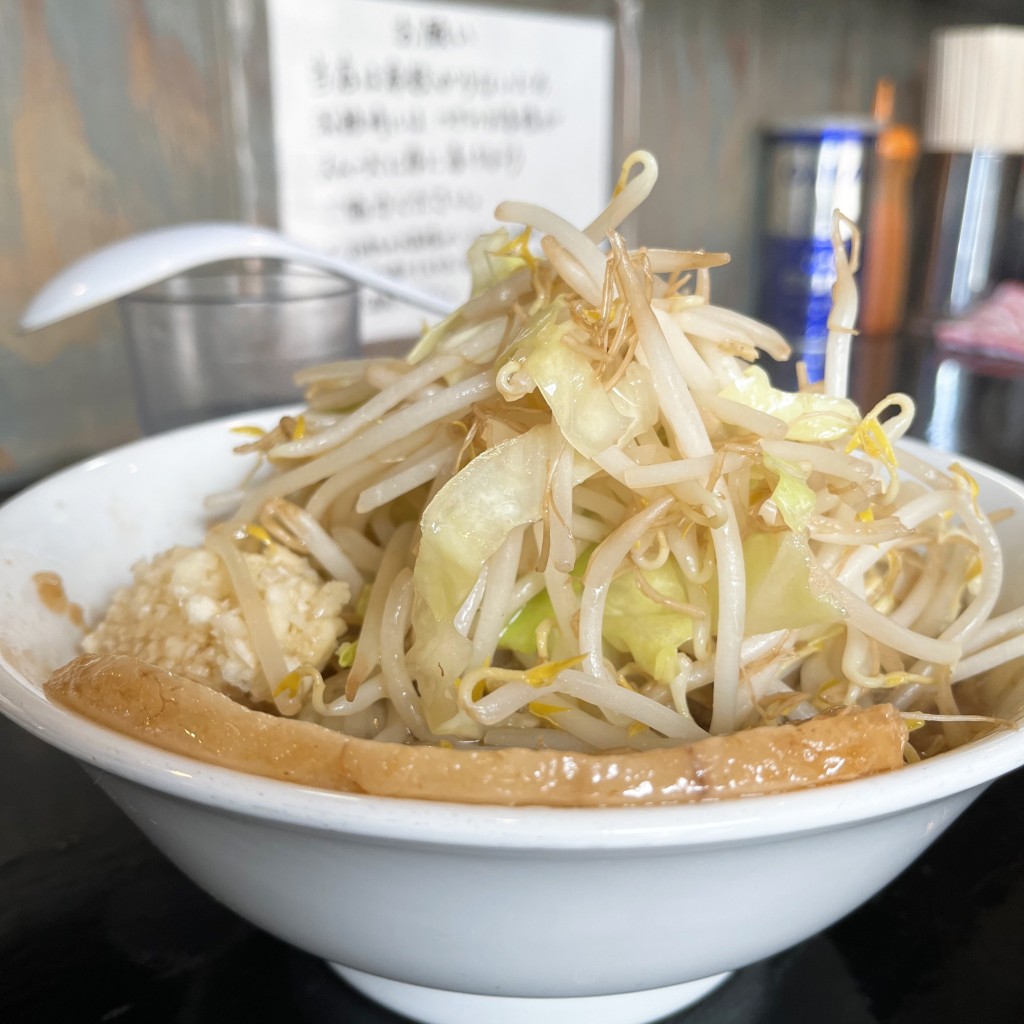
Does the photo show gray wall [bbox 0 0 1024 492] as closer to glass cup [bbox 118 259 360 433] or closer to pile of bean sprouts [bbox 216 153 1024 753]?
glass cup [bbox 118 259 360 433]

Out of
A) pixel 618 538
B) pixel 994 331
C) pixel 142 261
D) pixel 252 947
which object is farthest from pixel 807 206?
pixel 252 947

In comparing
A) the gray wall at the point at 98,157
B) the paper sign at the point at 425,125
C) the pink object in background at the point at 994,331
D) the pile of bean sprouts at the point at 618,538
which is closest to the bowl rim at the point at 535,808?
the pile of bean sprouts at the point at 618,538

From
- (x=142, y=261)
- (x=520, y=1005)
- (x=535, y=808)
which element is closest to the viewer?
(x=535, y=808)

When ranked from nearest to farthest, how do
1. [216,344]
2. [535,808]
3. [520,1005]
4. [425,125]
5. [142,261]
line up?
[535,808]
[520,1005]
[142,261]
[216,344]
[425,125]

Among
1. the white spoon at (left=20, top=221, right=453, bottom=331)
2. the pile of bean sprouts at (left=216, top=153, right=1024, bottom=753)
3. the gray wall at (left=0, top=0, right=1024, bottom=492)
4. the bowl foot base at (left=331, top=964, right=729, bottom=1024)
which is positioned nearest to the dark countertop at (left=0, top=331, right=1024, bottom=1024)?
the bowl foot base at (left=331, top=964, right=729, bottom=1024)

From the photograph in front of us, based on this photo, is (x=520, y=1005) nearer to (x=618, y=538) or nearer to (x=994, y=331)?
(x=618, y=538)

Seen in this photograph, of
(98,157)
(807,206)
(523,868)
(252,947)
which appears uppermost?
(98,157)

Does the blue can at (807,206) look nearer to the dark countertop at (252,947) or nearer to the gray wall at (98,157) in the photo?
the gray wall at (98,157)
